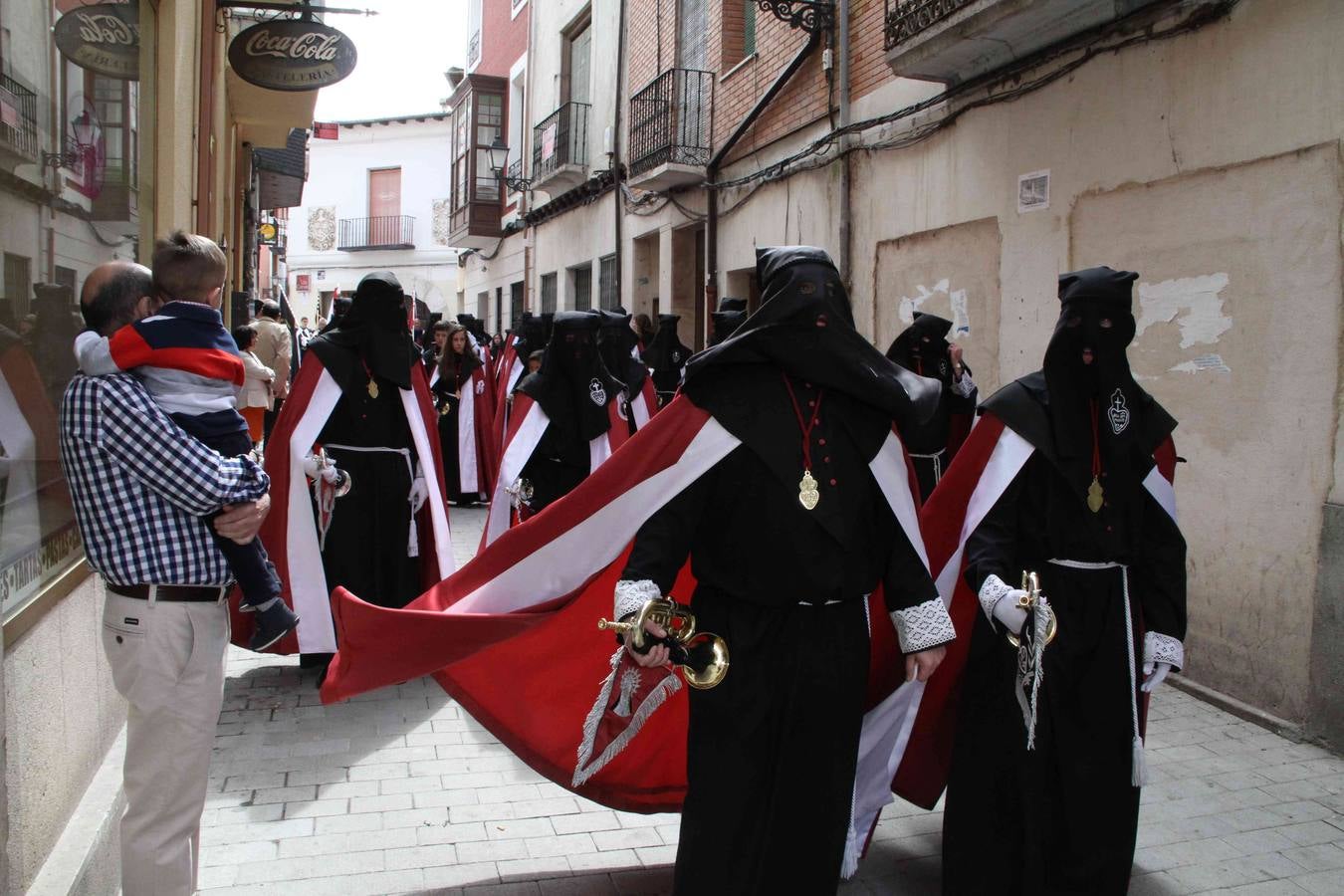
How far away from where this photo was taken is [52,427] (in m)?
3.72

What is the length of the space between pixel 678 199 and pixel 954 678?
1257cm

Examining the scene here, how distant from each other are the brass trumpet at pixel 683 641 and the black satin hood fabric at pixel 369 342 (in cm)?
352

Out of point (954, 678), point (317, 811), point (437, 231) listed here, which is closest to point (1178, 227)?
point (954, 678)

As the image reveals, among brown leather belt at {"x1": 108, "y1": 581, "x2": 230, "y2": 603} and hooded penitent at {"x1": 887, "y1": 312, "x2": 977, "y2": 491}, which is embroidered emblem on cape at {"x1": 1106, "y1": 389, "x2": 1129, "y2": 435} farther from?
hooded penitent at {"x1": 887, "y1": 312, "x2": 977, "y2": 491}

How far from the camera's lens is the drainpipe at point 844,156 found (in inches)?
436

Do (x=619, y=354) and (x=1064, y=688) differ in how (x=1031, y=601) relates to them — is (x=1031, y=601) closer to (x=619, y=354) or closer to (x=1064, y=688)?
(x=1064, y=688)

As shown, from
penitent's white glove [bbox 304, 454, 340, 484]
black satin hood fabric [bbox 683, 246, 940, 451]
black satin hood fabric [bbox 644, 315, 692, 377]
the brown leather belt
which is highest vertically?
black satin hood fabric [bbox 644, 315, 692, 377]

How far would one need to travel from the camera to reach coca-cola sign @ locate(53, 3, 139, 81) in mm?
4387

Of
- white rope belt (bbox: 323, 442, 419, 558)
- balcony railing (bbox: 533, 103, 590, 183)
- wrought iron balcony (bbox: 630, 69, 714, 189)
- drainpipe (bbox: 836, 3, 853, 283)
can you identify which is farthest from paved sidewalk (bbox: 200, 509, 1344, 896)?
balcony railing (bbox: 533, 103, 590, 183)

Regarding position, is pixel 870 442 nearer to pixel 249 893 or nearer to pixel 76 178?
pixel 249 893

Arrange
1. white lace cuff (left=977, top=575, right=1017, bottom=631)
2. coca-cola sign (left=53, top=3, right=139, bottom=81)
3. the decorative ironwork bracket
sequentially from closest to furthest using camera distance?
1. white lace cuff (left=977, top=575, right=1017, bottom=631)
2. coca-cola sign (left=53, top=3, right=139, bottom=81)
3. the decorative ironwork bracket

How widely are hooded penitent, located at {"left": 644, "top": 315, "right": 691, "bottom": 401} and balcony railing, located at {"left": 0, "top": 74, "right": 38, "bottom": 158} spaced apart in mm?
8775

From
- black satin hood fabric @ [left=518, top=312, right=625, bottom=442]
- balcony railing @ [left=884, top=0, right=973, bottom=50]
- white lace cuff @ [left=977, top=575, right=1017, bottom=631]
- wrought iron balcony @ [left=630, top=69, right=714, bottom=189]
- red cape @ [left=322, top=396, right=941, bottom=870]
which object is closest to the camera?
red cape @ [left=322, top=396, right=941, bottom=870]

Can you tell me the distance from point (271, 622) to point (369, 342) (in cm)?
315
